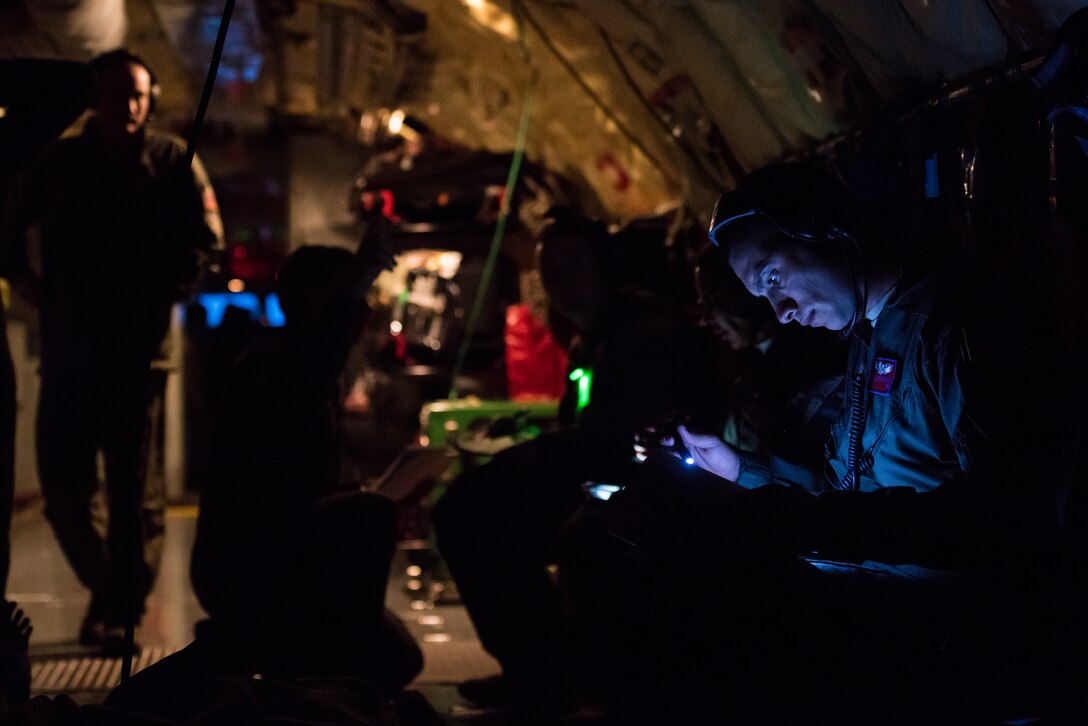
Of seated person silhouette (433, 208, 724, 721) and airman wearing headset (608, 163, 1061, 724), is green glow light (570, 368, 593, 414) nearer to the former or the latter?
seated person silhouette (433, 208, 724, 721)

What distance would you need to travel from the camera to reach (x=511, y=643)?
3186 millimetres

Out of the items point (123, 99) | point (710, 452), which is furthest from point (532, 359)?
point (710, 452)

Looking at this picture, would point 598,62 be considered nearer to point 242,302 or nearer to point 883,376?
point 883,376

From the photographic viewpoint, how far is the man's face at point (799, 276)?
185cm

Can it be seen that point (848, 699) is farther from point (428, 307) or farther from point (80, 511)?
point (428, 307)

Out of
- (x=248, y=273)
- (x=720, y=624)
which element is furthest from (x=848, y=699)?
(x=248, y=273)

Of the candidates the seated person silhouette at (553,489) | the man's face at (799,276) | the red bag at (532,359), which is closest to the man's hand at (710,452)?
the man's face at (799,276)

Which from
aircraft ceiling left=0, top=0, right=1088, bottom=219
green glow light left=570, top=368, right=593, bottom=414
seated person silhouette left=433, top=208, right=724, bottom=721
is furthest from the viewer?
green glow light left=570, top=368, right=593, bottom=414

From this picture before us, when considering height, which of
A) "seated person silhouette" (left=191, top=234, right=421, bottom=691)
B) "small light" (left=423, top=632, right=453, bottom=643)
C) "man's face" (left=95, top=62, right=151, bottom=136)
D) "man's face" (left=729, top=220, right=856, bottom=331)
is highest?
"man's face" (left=95, top=62, right=151, bottom=136)

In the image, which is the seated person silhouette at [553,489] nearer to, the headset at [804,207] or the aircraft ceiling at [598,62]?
the aircraft ceiling at [598,62]

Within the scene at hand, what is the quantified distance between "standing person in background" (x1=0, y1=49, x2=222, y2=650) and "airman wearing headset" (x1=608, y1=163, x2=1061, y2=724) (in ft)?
8.50

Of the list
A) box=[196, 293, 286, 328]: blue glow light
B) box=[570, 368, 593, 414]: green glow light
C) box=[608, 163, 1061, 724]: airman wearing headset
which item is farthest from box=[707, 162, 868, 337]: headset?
box=[196, 293, 286, 328]: blue glow light

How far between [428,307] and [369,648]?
12.3 ft

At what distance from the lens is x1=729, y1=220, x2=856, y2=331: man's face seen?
185cm
